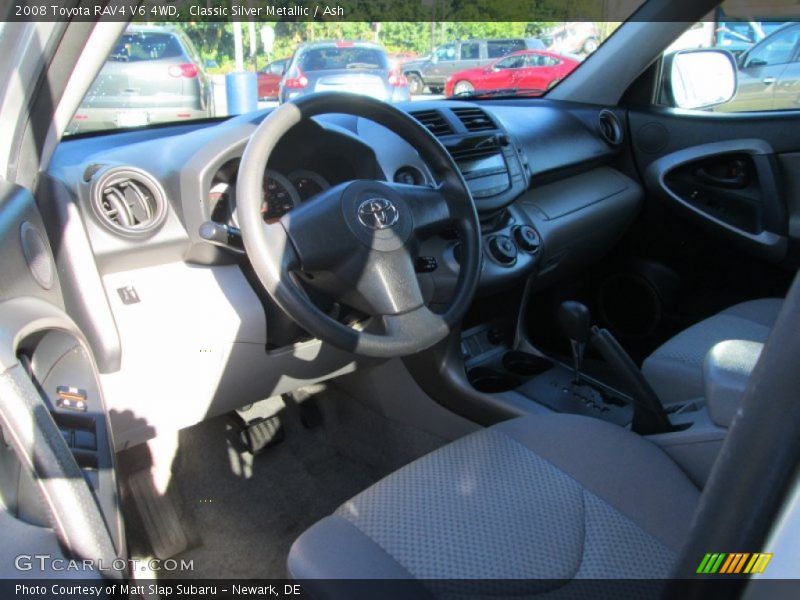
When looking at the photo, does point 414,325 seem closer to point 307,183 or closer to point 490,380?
point 307,183

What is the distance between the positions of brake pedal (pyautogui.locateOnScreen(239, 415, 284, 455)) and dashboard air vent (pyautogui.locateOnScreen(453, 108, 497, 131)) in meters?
1.16

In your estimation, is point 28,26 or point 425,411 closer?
point 28,26

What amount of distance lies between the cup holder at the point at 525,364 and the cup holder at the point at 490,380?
0.06 m

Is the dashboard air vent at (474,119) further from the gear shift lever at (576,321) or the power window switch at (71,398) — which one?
the power window switch at (71,398)

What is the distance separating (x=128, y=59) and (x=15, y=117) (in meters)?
0.52

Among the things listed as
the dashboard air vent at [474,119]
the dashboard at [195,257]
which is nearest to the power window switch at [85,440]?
the dashboard at [195,257]

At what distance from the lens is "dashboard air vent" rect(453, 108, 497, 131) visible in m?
2.42

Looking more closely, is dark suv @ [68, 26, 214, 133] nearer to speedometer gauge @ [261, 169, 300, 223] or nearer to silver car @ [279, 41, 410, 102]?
silver car @ [279, 41, 410, 102]

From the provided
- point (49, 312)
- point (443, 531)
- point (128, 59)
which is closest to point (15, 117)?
point (49, 312)

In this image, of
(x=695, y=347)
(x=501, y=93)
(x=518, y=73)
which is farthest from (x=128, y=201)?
(x=518, y=73)

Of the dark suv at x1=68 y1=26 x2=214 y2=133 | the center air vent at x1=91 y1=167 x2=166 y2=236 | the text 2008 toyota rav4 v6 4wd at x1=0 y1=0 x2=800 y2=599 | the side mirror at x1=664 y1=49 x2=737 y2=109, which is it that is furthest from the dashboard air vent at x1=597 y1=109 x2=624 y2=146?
the center air vent at x1=91 y1=167 x2=166 y2=236

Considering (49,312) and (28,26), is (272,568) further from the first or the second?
(28,26)

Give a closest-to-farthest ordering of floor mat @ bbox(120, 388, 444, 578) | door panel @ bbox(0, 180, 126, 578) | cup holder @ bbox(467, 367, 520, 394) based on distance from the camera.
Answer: door panel @ bbox(0, 180, 126, 578)
floor mat @ bbox(120, 388, 444, 578)
cup holder @ bbox(467, 367, 520, 394)

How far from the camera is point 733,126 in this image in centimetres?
269
